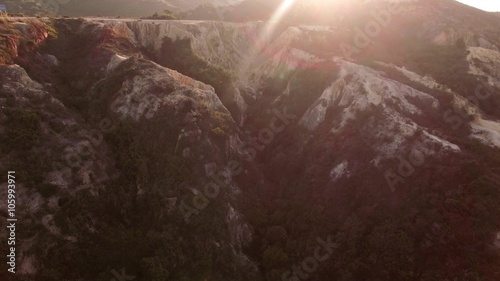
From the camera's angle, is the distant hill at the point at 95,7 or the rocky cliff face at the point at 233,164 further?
the distant hill at the point at 95,7

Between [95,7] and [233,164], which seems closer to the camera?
[233,164]

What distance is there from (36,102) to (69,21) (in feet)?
74.8

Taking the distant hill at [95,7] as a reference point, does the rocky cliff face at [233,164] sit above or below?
above

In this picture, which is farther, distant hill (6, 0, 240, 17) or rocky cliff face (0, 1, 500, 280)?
distant hill (6, 0, 240, 17)

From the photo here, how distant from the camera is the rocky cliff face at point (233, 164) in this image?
29.3 m

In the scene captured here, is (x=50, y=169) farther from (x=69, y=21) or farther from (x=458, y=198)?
(x=458, y=198)

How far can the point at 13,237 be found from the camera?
25.4 metres

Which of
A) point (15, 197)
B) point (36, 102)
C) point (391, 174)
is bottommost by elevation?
point (15, 197)

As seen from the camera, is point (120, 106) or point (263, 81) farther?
point (263, 81)

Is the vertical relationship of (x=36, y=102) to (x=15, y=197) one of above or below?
above

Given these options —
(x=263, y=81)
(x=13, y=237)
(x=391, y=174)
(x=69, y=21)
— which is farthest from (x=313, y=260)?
(x=69, y=21)

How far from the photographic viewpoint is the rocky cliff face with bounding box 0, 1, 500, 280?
29.3m

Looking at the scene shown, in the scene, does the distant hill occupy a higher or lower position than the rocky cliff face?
lower

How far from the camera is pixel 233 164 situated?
1662 inches
